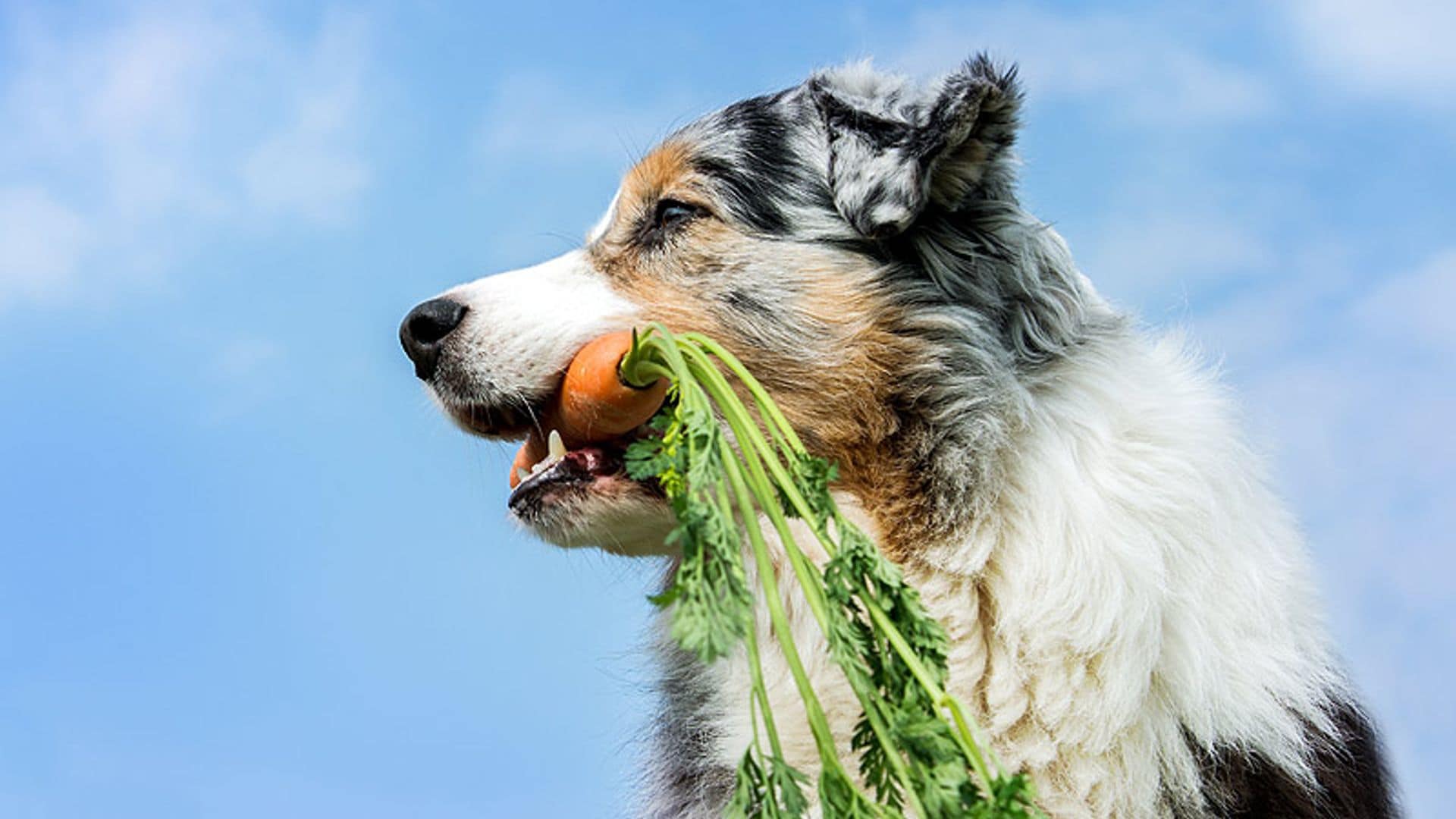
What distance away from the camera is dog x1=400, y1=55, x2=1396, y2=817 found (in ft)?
12.6

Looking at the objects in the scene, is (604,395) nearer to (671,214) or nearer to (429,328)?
(429,328)

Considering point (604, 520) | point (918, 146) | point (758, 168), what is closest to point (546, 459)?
point (604, 520)

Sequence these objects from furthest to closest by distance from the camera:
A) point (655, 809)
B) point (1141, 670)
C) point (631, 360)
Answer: point (655, 809) → point (1141, 670) → point (631, 360)

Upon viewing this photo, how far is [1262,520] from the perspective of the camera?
424cm

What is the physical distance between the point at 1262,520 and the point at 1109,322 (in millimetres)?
697

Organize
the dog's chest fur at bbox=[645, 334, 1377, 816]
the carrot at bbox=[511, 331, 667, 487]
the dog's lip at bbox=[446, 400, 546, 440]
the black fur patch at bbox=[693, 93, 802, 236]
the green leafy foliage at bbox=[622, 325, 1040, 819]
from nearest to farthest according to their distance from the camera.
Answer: the green leafy foliage at bbox=[622, 325, 1040, 819] → the dog's chest fur at bbox=[645, 334, 1377, 816] → the carrot at bbox=[511, 331, 667, 487] → the dog's lip at bbox=[446, 400, 546, 440] → the black fur patch at bbox=[693, 93, 802, 236]

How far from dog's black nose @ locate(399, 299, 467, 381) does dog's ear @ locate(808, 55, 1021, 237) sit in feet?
3.76

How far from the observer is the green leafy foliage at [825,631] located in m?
2.44

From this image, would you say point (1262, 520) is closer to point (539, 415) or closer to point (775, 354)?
point (775, 354)

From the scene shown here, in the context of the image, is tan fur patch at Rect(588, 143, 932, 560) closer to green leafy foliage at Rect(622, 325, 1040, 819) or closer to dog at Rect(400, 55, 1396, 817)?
dog at Rect(400, 55, 1396, 817)

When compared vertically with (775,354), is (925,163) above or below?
above

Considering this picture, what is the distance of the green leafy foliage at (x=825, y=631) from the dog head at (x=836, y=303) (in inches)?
50.2

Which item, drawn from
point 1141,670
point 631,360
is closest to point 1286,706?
point 1141,670

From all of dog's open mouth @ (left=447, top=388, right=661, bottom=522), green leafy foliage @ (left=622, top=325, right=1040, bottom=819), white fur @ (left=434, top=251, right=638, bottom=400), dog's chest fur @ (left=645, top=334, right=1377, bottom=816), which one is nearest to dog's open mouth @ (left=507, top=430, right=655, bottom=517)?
dog's open mouth @ (left=447, top=388, right=661, bottom=522)
